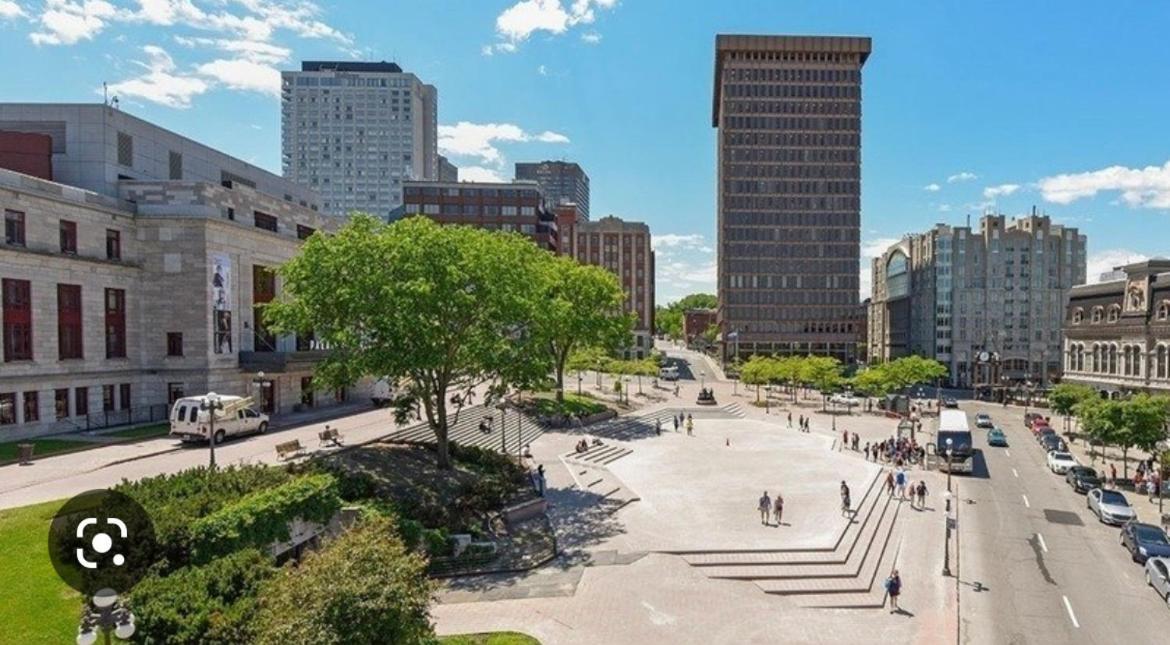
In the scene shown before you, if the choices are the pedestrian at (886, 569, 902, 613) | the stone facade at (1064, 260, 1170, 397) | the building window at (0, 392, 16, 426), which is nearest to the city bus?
the pedestrian at (886, 569, 902, 613)

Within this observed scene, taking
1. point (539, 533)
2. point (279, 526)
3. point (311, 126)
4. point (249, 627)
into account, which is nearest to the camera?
point (249, 627)

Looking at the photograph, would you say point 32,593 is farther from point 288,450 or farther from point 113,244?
point 113,244

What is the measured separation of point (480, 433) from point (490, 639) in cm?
2640

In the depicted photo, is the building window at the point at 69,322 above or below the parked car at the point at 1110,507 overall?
above

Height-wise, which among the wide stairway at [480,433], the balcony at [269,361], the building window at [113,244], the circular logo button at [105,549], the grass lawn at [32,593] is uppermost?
the building window at [113,244]

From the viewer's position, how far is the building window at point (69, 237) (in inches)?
1428

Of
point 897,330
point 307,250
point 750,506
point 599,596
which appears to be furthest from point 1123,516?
point 897,330

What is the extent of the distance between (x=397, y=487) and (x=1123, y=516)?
33.7 m

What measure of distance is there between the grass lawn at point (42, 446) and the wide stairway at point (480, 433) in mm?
14800

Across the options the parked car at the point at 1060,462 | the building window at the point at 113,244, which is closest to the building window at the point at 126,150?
the building window at the point at 113,244

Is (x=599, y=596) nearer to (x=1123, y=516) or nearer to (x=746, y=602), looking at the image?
(x=746, y=602)

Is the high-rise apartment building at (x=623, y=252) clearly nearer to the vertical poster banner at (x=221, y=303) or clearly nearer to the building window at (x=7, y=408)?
the vertical poster banner at (x=221, y=303)

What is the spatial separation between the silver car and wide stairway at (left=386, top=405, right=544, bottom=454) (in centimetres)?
2762

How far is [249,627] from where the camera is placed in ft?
45.8
